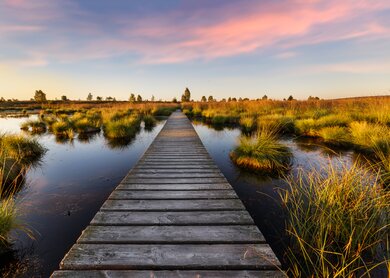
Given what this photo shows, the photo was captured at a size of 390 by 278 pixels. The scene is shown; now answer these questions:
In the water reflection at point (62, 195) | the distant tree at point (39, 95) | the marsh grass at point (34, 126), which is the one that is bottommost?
the water reflection at point (62, 195)

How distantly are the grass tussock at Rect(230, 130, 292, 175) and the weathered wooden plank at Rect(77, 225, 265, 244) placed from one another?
350 cm

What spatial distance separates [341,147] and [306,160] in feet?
7.70

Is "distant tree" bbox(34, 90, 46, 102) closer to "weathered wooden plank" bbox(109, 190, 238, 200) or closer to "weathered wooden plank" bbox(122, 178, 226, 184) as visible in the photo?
"weathered wooden plank" bbox(122, 178, 226, 184)

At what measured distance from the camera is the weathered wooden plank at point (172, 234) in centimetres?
203

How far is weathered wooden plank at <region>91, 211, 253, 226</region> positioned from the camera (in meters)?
2.35

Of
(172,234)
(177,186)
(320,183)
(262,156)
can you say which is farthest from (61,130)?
(320,183)

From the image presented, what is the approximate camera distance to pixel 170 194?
3121 millimetres

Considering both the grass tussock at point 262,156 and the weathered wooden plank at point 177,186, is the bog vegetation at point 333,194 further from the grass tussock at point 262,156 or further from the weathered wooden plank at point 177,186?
the weathered wooden plank at point 177,186

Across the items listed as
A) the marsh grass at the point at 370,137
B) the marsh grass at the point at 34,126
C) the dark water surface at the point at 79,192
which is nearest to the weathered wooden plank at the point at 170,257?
the dark water surface at the point at 79,192

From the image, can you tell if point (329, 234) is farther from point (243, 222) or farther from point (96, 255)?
point (96, 255)

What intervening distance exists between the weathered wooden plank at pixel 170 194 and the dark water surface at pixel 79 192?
78cm

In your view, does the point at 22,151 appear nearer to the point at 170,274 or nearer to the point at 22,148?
the point at 22,148

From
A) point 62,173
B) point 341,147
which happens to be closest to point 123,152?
point 62,173

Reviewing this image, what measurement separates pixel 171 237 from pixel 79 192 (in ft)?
10.8
